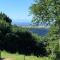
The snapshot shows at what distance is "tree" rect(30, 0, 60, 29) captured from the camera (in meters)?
22.3

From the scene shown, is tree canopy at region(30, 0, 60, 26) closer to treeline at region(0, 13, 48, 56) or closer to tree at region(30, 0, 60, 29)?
tree at region(30, 0, 60, 29)

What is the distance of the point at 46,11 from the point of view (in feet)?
75.9

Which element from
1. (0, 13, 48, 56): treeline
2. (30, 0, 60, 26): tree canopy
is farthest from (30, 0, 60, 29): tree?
(0, 13, 48, 56): treeline

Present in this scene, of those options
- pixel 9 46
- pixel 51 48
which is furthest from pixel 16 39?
pixel 51 48

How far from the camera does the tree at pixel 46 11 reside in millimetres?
22344

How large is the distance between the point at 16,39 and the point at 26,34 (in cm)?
302

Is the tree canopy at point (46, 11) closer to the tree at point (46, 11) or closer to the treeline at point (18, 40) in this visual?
the tree at point (46, 11)

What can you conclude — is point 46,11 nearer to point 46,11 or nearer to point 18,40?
point 46,11

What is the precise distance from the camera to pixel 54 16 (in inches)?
892

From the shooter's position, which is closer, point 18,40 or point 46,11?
point 46,11

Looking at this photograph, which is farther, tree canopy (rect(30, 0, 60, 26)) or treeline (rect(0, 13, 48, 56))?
treeline (rect(0, 13, 48, 56))

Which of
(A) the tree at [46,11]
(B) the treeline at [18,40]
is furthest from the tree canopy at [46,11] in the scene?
(B) the treeline at [18,40]

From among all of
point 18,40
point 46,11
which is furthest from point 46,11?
point 18,40

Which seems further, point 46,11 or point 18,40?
point 18,40
